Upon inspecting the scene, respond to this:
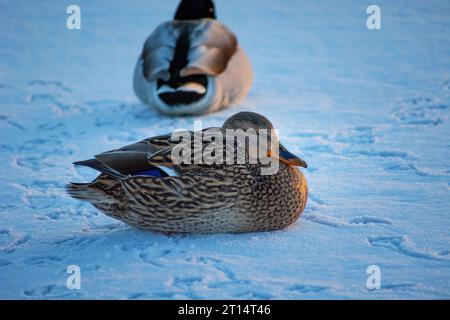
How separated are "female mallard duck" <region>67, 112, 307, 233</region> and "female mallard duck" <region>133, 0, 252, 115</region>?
8.45 feet

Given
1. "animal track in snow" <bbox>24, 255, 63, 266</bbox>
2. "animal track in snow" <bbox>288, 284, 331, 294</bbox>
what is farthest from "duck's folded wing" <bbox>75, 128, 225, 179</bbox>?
"animal track in snow" <bbox>288, 284, 331, 294</bbox>

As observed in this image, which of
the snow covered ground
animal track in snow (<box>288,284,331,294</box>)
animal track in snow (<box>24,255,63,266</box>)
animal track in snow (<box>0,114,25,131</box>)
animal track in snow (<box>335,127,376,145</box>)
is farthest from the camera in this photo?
animal track in snow (<box>0,114,25,131</box>)

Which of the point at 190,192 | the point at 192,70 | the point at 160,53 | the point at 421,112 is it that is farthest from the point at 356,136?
the point at 190,192

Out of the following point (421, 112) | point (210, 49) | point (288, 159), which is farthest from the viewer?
point (210, 49)

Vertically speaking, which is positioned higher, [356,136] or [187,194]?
[356,136]

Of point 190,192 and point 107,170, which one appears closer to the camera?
point 190,192

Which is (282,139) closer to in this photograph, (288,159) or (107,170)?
(288,159)

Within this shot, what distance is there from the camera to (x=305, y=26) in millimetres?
9289

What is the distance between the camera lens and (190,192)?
3764 millimetres

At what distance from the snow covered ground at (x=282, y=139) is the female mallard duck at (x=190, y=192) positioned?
0.10m

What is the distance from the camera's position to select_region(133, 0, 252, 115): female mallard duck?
21.4ft

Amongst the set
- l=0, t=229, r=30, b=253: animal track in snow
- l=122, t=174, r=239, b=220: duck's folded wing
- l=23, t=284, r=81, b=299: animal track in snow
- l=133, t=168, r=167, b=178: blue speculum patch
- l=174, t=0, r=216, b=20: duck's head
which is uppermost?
l=174, t=0, r=216, b=20: duck's head

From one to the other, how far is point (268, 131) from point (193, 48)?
2.81 m

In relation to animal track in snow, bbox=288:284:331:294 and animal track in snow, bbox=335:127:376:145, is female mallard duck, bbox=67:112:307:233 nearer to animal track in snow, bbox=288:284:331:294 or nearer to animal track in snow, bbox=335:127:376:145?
animal track in snow, bbox=288:284:331:294
